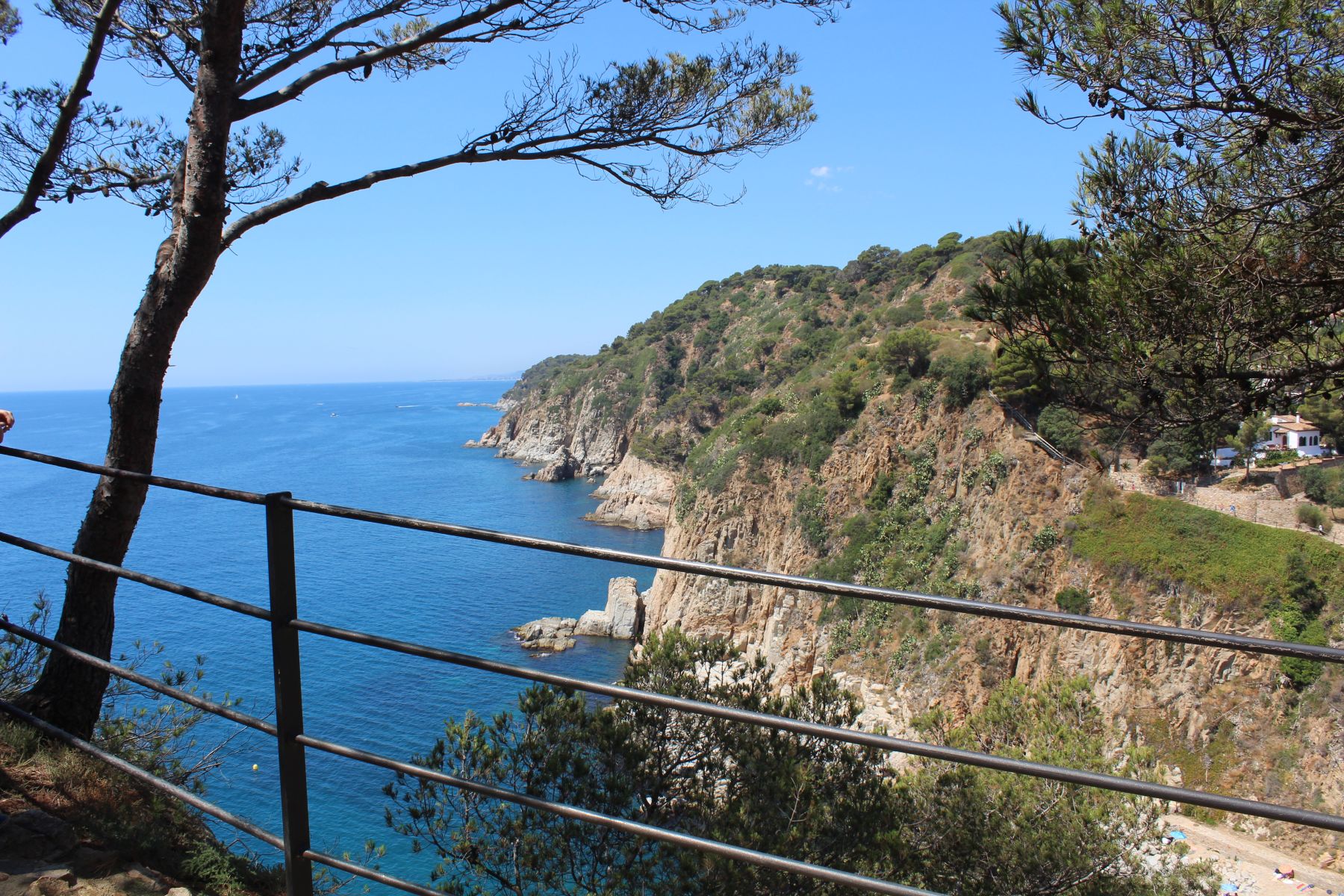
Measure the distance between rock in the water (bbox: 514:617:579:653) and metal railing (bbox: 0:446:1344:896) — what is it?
992 inches

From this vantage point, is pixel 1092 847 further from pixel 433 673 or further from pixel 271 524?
pixel 433 673

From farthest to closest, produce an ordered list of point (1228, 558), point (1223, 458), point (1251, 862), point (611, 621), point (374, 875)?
point (611, 621) → point (1223, 458) → point (1228, 558) → point (1251, 862) → point (374, 875)

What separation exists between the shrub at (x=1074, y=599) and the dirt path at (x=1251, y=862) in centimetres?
415

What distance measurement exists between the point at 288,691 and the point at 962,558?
21.1m

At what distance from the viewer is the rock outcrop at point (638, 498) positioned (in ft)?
150

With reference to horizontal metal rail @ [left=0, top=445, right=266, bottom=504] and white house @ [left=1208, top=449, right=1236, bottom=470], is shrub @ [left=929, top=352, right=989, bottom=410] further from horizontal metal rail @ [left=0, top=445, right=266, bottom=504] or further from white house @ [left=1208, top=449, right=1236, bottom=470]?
horizontal metal rail @ [left=0, top=445, right=266, bottom=504]

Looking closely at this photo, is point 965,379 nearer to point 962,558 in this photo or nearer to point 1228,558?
point 962,558

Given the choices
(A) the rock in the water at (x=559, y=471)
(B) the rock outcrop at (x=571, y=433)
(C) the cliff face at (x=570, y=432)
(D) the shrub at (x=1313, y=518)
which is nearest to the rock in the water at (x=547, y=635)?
(D) the shrub at (x=1313, y=518)

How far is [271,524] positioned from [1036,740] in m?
8.09

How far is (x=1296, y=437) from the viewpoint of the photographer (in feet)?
66.2

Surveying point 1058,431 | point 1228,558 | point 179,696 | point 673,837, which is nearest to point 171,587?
point 179,696

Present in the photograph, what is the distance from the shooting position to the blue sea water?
13.8 meters

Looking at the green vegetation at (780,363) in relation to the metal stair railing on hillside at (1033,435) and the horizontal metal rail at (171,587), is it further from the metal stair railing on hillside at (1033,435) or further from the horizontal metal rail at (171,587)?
the horizontal metal rail at (171,587)

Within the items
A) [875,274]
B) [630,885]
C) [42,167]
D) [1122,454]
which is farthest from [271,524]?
[875,274]
